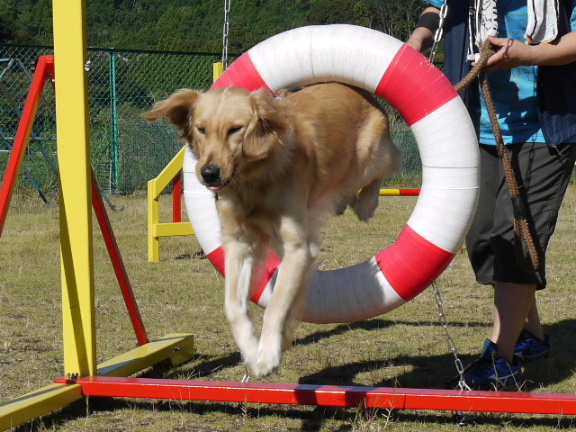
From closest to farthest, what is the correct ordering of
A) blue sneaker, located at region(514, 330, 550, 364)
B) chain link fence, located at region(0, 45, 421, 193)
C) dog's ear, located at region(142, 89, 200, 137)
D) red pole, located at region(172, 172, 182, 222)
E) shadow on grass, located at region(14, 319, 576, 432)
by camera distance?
dog's ear, located at region(142, 89, 200, 137), shadow on grass, located at region(14, 319, 576, 432), blue sneaker, located at region(514, 330, 550, 364), red pole, located at region(172, 172, 182, 222), chain link fence, located at region(0, 45, 421, 193)

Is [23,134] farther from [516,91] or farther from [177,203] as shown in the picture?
[177,203]

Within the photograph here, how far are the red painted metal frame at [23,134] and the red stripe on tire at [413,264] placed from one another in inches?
64.6

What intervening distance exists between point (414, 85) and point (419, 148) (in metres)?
0.28

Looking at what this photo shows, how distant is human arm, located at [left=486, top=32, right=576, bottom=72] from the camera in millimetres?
3424

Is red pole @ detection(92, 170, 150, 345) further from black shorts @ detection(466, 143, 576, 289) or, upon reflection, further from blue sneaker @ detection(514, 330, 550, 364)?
blue sneaker @ detection(514, 330, 550, 364)

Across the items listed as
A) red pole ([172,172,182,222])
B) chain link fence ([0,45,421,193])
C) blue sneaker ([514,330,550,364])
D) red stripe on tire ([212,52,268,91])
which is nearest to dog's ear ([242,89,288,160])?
red stripe on tire ([212,52,268,91])

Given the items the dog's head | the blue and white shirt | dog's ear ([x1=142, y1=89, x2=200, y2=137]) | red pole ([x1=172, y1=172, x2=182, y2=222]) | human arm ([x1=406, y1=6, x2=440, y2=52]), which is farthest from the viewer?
red pole ([x1=172, y1=172, x2=182, y2=222])

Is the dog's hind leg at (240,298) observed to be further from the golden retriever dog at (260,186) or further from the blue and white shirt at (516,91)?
the blue and white shirt at (516,91)

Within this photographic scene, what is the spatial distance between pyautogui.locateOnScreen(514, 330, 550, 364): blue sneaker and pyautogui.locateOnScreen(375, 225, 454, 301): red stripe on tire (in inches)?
41.9

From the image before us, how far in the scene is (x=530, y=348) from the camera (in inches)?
176

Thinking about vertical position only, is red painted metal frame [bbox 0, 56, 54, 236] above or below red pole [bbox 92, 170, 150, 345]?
above

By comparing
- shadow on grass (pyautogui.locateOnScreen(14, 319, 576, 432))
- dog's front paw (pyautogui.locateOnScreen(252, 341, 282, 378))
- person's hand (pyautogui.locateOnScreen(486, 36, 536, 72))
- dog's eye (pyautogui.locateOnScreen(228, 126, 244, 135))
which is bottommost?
shadow on grass (pyautogui.locateOnScreen(14, 319, 576, 432))

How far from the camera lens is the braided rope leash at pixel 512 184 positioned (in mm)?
3488

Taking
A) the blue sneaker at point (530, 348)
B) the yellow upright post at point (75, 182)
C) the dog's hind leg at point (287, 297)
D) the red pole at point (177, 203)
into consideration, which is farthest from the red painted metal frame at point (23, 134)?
the red pole at point (177, 203)
